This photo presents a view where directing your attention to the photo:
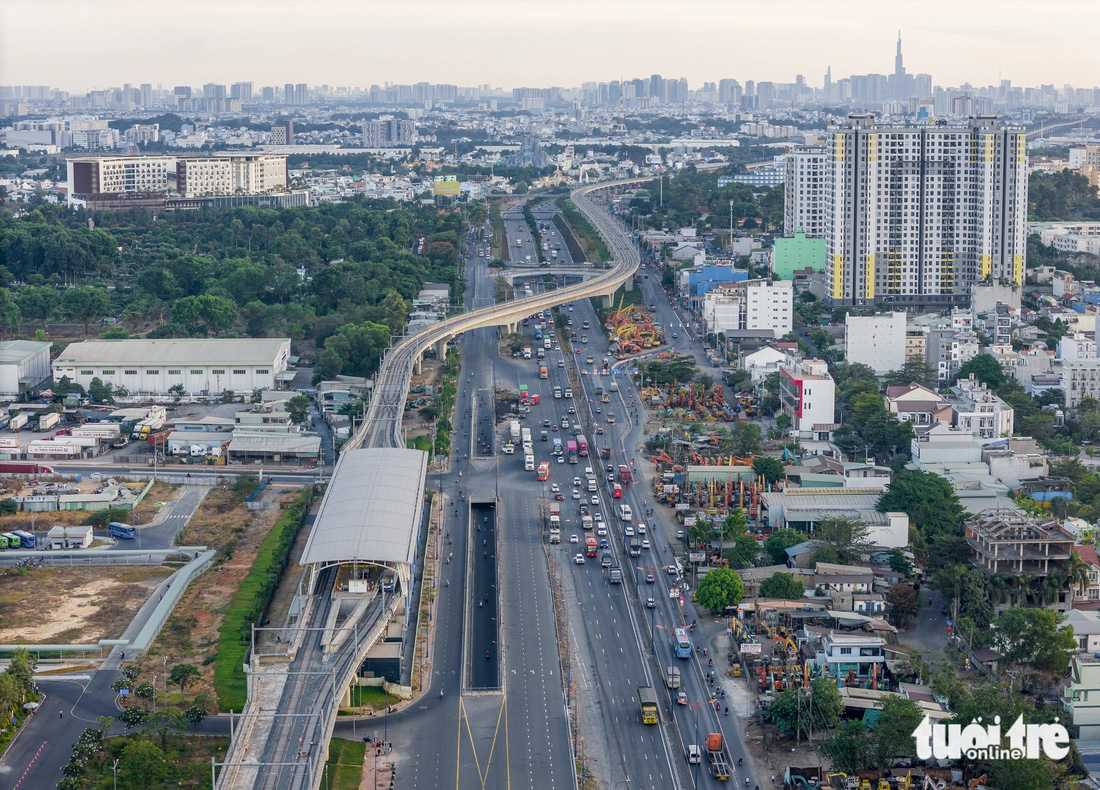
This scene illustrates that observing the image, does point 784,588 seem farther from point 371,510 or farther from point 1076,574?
point 371,510

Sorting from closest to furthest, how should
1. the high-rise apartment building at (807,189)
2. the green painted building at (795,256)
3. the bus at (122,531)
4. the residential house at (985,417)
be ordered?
the bus at (122,531)
the residential house at (985,417)
the green painted building at (795,256)
the high-rise apartment building at (807,189)

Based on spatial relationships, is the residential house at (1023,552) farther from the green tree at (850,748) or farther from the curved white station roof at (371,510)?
the curved white station roof at (371,510)

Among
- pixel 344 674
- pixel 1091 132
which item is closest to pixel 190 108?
pixel 1091 132

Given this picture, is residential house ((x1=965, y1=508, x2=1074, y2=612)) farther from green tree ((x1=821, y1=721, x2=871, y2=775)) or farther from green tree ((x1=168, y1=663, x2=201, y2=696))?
green tree ((x1=168, y1=663, x2=201, y2=696))

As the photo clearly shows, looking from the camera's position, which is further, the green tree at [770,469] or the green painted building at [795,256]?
the green painted building at [795,256]

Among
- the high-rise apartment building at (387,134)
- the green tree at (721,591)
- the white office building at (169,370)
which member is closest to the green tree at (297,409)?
the white office building at (169,370)

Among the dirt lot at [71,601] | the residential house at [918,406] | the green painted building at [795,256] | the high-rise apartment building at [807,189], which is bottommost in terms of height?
the dirt lot at [71,601]

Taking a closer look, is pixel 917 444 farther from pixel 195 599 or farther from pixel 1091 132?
pixel 1091 132

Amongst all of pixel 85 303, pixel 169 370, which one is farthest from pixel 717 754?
pixel 85 303
